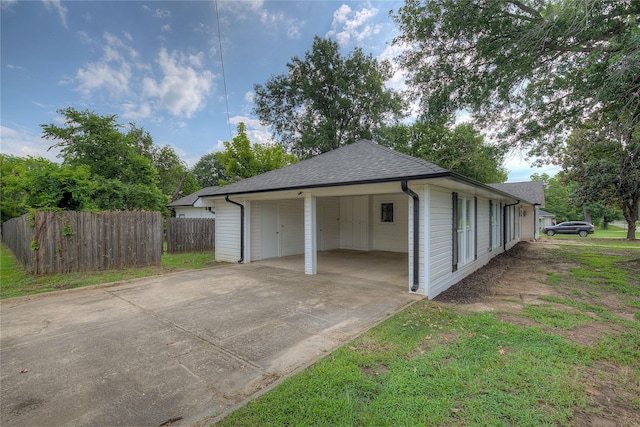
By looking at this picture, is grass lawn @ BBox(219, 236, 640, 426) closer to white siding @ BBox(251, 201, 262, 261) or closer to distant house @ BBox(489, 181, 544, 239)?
white siding @ BBox(251, 201, 262, 261)

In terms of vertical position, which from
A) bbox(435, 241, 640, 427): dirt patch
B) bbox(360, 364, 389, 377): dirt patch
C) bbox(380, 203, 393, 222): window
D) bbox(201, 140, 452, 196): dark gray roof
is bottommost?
bbox(435, 241, 640, 427): dirt patch

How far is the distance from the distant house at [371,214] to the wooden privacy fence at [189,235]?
2.91 metres

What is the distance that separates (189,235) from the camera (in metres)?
13.1

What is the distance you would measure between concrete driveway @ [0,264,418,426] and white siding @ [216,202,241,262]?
341 centimetres

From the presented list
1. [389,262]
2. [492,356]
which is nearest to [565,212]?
[389,262]

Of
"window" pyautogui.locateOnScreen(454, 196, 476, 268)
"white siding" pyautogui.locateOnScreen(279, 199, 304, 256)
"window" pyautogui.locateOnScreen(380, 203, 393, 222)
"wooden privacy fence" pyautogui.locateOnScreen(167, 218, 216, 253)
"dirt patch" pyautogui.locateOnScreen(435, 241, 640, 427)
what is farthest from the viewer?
"wooden privacy fence" pyautogui.locateOnScreen(167, 218, 216, 253)

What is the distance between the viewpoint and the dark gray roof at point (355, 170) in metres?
5.47

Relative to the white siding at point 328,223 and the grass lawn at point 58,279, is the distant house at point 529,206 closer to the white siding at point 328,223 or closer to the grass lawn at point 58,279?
the white siding at point 328,223

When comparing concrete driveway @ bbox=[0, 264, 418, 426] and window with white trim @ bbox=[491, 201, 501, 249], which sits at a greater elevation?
window with white trim @ bbox=[491, 201, 501, 249]

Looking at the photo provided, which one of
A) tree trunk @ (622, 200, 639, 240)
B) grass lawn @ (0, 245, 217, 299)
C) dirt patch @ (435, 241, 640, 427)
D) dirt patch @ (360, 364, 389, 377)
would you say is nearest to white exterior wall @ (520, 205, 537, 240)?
tree trunk @ (622, 200, 639, 240)

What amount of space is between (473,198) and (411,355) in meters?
6.28

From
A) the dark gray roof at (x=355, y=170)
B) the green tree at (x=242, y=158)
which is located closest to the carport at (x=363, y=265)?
the dark gray roof at (x=355, y=170)

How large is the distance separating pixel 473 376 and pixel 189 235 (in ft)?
42.2

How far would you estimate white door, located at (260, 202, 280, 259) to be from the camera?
32.3 ft
